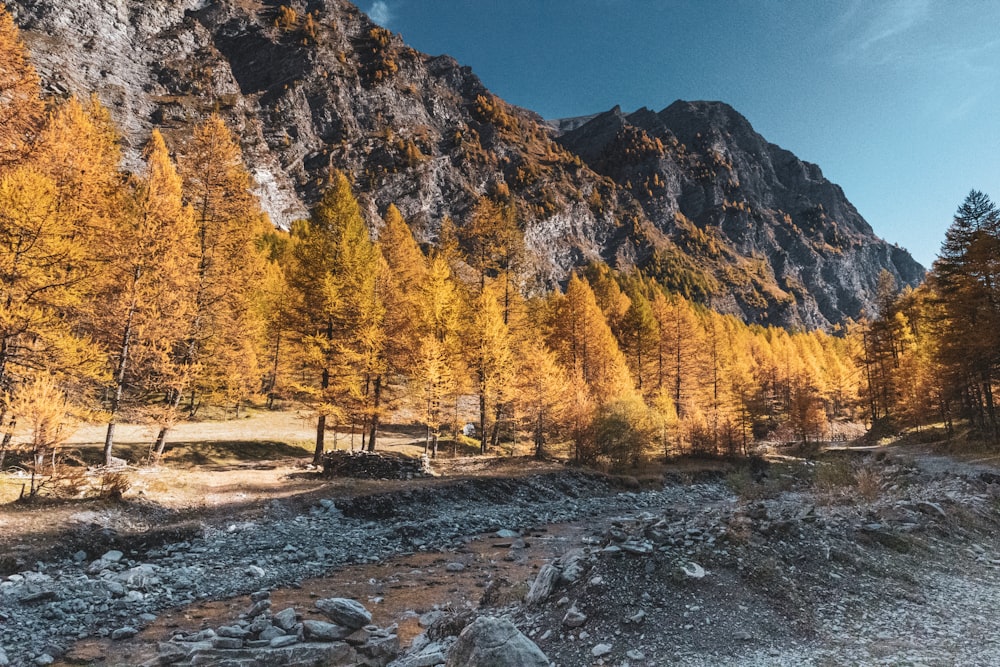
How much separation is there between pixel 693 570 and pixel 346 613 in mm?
6160

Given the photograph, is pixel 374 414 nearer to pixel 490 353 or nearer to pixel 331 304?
pixel 331 304

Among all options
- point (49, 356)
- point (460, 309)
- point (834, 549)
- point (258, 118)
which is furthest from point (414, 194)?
point (834, 549)

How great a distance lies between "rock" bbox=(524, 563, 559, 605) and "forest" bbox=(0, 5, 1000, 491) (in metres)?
13.0

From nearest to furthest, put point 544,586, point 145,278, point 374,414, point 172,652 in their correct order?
point 172,652, point 544,586, point 145,278, point 374,414

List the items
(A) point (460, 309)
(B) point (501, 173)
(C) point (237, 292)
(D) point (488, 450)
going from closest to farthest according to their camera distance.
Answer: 1. (C) point (237, 292)
2. (A) point (460, 309)
3. (D) point (488, 450)
4. (B) point (501, 173)

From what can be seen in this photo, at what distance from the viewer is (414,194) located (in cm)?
12094

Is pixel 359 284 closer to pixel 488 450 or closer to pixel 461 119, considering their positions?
pixel 488 450

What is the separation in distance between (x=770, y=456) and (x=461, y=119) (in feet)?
481

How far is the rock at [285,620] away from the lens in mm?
8055

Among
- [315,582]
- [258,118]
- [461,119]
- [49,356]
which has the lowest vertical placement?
[315,582]

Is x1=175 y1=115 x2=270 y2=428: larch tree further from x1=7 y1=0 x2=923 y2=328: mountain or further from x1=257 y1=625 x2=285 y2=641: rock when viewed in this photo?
x1=7 y1=0 x2=923 y2=328: mountain

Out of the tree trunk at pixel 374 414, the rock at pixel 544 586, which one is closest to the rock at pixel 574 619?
the rock at pixel 544 586

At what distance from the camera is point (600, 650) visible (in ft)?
21.0

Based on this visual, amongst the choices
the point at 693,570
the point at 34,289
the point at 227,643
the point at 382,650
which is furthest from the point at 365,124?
the point at 693,570
